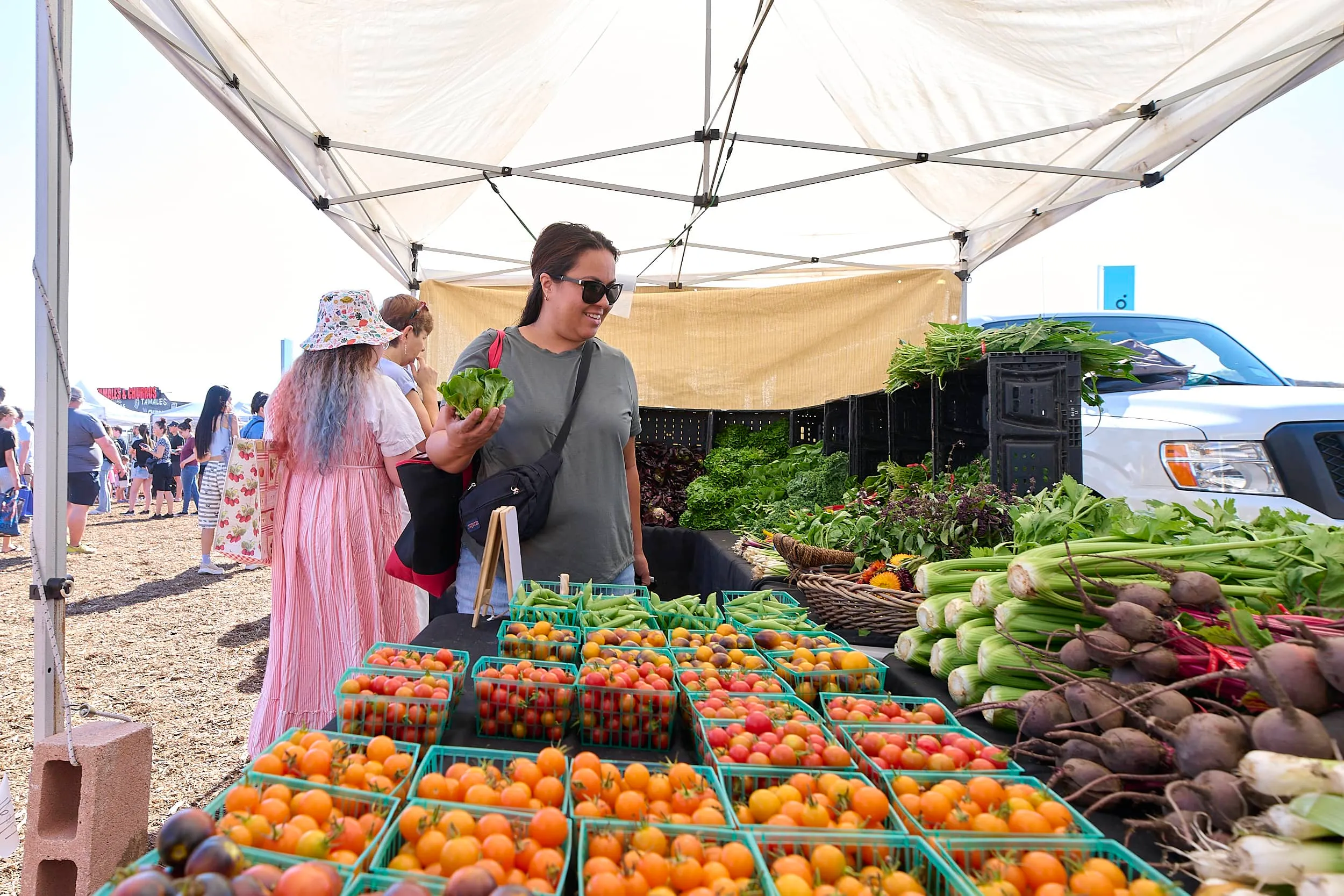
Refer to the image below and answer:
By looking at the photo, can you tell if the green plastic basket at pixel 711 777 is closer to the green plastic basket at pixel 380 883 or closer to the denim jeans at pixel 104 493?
the green plastic basket at pixel 380 883

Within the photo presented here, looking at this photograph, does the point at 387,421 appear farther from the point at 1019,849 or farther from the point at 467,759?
the point at 1019,849

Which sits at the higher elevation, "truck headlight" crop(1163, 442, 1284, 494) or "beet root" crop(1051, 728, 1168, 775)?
"truck headlight" crop(1163, 442, 1284, 494)

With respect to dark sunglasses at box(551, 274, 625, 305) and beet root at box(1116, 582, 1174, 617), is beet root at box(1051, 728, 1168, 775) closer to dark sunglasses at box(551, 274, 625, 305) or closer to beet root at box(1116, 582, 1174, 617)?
beet root at box(1116, 582, 1174, 617)

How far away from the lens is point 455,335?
25.5 ft

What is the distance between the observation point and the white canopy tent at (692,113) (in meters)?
3.46

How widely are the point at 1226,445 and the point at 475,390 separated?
171 inches

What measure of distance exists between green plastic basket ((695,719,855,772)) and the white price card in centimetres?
251

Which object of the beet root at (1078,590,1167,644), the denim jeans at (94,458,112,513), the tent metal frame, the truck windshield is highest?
the tent metal frame

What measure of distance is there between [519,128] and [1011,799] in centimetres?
579

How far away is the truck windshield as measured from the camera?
16.5ft

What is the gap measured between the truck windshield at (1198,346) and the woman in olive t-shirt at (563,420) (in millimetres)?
3378

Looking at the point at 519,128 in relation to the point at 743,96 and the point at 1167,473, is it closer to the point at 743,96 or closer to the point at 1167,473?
the point at 743,96

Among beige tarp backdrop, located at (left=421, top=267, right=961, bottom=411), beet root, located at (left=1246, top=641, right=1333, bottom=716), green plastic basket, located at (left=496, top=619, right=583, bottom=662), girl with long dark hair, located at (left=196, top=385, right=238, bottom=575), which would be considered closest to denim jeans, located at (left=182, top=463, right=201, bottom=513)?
girl with long dark hair, located at (left=196, top=385, right=238, bottom=575)

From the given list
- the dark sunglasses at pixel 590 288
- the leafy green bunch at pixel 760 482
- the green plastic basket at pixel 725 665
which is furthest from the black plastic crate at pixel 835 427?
the green plastic basket at pixel 725 665
